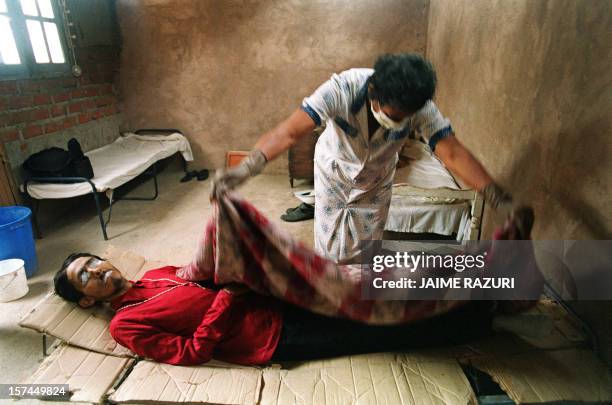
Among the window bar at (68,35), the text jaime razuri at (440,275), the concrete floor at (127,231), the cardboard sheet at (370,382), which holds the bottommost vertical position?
the concrete floor at (127,231)

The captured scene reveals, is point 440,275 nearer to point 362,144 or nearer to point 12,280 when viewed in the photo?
point 362,144

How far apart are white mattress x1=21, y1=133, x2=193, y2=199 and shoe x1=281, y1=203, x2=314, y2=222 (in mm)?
1345

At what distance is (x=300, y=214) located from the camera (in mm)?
3096

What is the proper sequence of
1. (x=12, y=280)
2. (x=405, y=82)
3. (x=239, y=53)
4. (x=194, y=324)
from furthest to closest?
(x=239, y=53) → (x=12, y=280) → (x=194, y=324) → (x=405, y=82)

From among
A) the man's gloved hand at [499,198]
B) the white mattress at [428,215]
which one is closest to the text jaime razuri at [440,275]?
the man's gloved hand at [499,198]

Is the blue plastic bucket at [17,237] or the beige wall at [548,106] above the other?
the beige wall at [548,106]

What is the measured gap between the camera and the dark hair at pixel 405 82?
1054mm

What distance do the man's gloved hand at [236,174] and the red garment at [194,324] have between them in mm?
398

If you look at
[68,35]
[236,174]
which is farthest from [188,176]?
[236,174]

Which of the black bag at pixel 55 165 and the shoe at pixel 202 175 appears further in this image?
the shoe at pixel 202 175

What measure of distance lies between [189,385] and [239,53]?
11.4 feet

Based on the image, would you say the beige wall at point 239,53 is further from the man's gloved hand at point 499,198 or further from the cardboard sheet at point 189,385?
the cardboard sheet at point 189,385

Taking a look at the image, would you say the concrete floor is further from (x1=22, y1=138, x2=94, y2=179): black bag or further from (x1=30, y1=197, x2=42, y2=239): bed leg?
(x1=22, y1=138, x2=94, y2=179): black bag

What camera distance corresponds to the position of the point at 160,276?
156 centimetres
